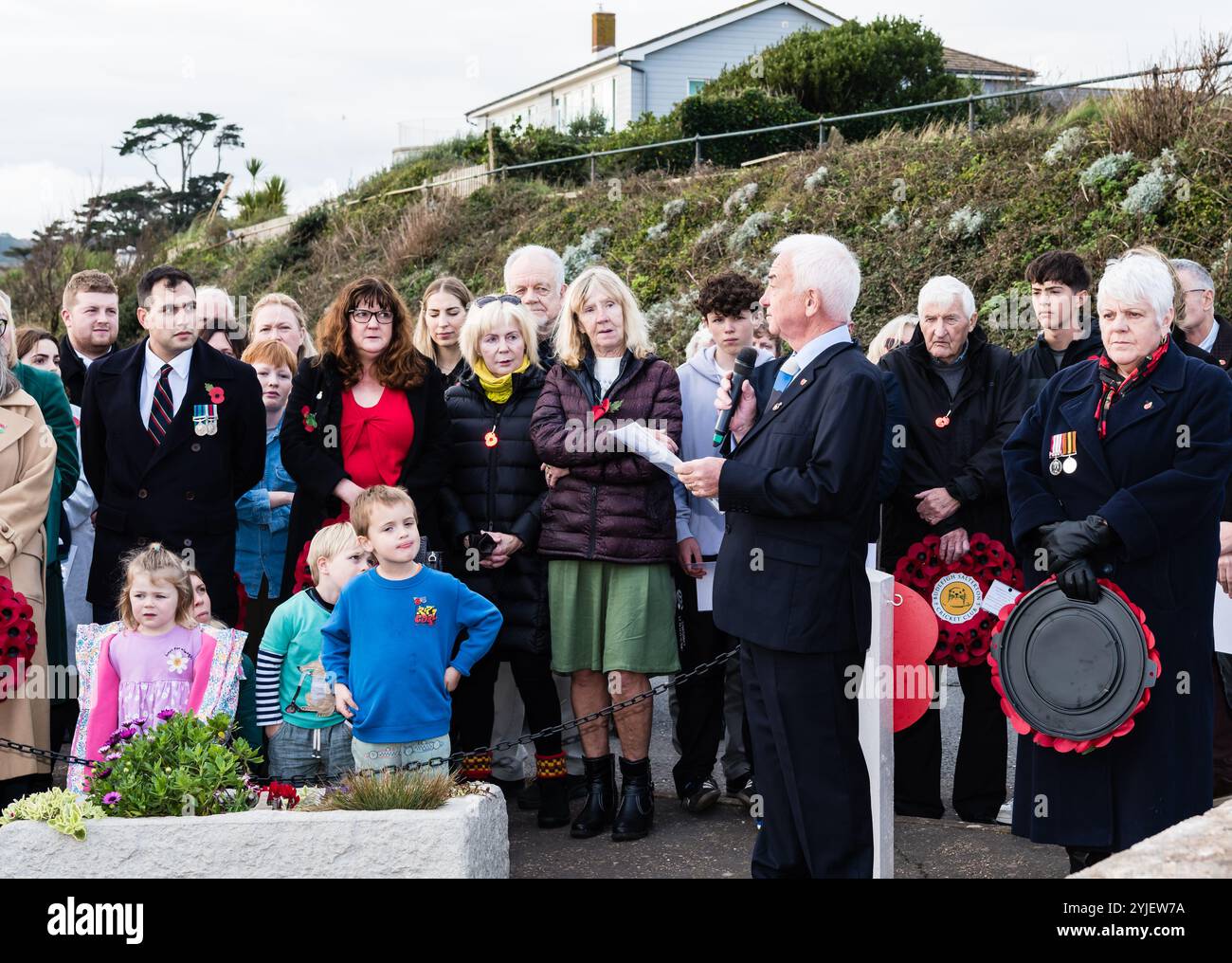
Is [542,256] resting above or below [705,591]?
above

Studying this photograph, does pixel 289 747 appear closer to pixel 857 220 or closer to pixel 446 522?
pixel 446 522

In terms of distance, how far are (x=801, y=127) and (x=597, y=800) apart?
18.5 meters

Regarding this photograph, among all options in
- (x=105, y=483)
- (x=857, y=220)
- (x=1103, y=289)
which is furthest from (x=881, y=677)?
(x=857, y=220)

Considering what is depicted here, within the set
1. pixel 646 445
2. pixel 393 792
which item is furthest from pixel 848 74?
pixel 393 792

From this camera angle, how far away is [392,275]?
26.0 m

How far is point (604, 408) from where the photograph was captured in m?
5.70

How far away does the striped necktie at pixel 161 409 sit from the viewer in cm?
596

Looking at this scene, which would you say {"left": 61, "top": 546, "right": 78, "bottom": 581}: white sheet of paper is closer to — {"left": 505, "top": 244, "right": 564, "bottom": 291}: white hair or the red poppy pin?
{"left": 505, "top": 244, "right": 564, "bottom": 291}: white hair

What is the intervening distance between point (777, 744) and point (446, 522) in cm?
217

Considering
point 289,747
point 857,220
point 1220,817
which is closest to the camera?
point 1220,817

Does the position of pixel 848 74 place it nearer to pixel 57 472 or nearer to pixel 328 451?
pixel 328 451

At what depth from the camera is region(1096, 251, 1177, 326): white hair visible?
4.67 m

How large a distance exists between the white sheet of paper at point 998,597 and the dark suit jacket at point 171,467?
3.37m

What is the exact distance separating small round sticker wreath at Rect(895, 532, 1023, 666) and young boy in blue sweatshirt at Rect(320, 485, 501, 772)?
6.68 feet
